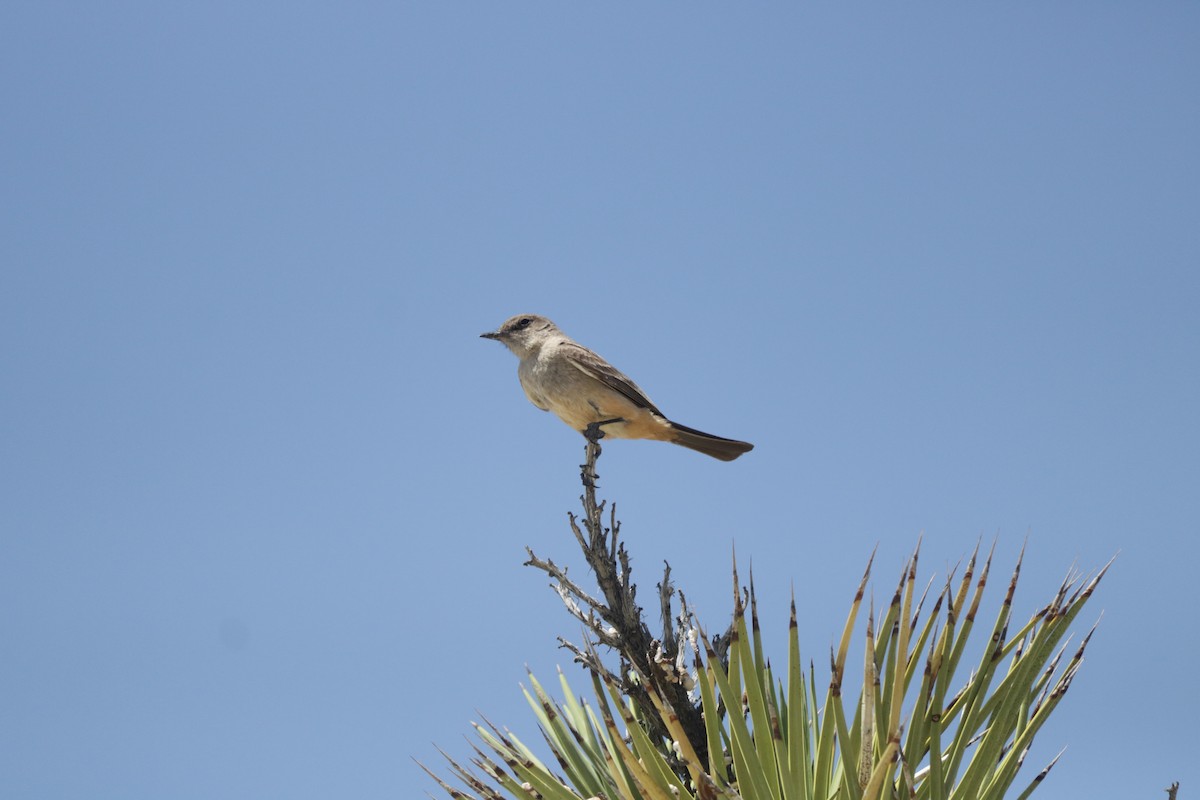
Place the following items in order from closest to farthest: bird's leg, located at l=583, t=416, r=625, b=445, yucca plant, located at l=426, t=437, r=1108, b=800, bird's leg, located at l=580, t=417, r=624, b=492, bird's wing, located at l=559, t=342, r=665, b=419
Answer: yucca plant, located at l=426, t=437, r=1108, b=800 < bird's leg, located at l=580, t=417, r=624, b=492 < bird's leg, located at l=583, t=416, r=625, b=445 < bird's wing, located at l=559, t=342, r=665, b=419

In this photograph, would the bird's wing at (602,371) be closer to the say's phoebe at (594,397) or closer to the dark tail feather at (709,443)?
the say's phoebe at (594,397)

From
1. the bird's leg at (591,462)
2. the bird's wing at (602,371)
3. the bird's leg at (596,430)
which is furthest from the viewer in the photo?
the bird's wing at (602,371)

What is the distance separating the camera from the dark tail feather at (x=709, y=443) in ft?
22.9

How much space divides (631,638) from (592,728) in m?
0.56

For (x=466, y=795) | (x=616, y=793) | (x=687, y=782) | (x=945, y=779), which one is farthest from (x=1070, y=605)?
(x=466, y=795)

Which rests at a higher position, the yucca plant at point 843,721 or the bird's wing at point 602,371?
the bird's wing at point 602,371

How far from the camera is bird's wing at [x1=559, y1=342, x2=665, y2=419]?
271 inches

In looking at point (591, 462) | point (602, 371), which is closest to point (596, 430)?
point (602, 371)

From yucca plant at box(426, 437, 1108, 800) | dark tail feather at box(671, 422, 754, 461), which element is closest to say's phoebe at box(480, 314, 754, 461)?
dark tail feather at box(671, 422, 754, 461)

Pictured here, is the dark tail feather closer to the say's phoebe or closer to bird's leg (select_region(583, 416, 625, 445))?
the say's phoebe

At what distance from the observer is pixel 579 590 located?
415 centimetres

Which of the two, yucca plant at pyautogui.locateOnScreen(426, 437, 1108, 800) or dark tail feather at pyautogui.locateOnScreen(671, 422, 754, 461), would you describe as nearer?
yucca plant at pyautogui.locateOnScreen(426, 437, 1108, 800)

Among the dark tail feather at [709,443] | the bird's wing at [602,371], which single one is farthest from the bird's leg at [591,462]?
the dark tail feather at [709,443]

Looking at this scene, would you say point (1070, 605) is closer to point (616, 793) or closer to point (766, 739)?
point (766, 739)
